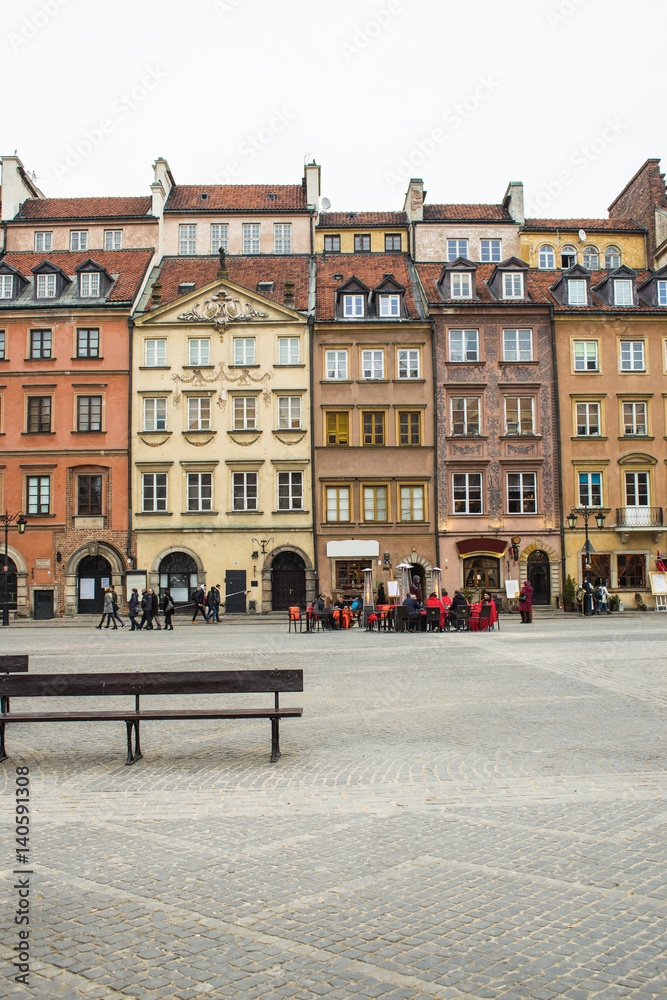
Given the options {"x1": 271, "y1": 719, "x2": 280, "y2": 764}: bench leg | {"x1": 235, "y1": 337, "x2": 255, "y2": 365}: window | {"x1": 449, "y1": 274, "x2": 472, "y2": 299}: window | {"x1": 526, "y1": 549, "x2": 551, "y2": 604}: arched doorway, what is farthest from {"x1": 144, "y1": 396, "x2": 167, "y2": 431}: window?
{"x1": 271, "y1": 719, "x2": 280, "y2": 764}: bench leg

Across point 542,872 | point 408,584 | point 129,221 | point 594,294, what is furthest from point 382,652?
point 129,221

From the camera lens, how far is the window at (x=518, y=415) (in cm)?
4275

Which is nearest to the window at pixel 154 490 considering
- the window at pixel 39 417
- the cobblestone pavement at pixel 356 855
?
the window at pixel 39 417

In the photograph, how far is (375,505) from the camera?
42281mm

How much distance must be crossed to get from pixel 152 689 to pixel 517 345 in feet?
122

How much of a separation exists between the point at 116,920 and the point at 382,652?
15.8 meters

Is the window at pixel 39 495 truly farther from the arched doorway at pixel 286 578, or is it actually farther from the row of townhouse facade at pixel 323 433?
the arched doorway at pixel 286 578

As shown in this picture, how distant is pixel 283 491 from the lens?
1662 inches

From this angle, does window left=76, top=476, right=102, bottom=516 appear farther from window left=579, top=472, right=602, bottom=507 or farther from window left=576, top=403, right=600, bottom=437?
window left=576, top=403, right=600, bottom=437

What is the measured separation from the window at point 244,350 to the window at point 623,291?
18268 millimetres

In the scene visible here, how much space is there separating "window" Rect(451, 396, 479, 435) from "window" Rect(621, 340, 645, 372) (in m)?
7.60

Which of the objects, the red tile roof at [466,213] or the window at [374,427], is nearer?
the window at [374,427]

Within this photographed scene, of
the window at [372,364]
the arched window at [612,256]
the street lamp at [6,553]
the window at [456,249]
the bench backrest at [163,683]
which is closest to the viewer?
the bench backrest at [163,683]

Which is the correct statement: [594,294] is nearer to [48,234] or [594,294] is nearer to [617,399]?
[617,399]
